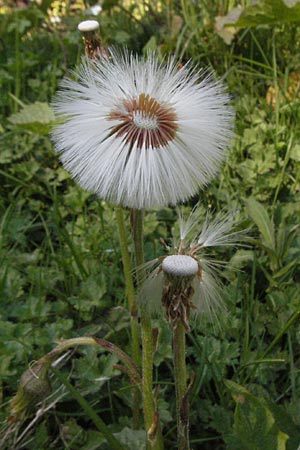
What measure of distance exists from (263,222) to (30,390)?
74 cm

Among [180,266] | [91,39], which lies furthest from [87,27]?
[180,266]

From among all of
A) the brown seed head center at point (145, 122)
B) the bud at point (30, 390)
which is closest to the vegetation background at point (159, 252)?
the bud at point (30, 390)

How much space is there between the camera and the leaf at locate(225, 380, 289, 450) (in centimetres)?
100

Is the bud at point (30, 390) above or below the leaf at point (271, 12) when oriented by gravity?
below

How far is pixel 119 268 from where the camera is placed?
1.62 m

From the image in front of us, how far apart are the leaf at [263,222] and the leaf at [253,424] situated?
0.57 metres

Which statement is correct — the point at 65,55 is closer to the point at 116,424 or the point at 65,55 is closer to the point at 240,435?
the point at 116,424

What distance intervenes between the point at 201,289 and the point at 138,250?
0.34 ft

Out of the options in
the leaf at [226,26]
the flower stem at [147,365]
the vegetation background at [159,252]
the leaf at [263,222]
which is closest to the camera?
the flower stem at [147,365]

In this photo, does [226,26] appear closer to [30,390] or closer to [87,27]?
[87,27]

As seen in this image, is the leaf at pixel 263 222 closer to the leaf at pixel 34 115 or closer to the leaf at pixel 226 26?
the leaf at pixel 34 115

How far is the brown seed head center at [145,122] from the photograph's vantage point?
2.98 ft

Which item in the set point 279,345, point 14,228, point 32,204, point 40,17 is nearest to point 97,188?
point 279,345

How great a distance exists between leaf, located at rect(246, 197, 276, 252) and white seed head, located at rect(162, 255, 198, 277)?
0.69 m
